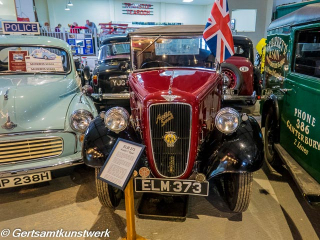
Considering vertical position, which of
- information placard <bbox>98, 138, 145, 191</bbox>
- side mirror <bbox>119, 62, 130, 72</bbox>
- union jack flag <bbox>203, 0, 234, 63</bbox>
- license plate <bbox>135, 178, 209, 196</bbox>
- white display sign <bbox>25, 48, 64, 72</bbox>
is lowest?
license plate <bbox>135, 178, 209, 196</bbox>

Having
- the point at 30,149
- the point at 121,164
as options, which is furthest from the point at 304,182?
the point at 30,149

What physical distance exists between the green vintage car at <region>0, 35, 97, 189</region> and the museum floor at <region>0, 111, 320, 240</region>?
25 cm

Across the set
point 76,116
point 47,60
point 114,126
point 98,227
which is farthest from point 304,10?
point 47,60

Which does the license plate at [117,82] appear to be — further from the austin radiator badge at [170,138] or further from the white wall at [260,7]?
the white wall at [260,7]

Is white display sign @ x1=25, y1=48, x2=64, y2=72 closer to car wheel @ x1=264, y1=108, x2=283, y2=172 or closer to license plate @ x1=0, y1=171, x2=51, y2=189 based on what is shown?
license plate @ x1=0, y1=171, x2=51, y2=189

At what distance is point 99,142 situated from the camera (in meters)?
2.47

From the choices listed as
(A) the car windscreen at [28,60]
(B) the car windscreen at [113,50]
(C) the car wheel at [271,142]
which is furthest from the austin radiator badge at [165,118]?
(B) the car windscreen at [113,50]

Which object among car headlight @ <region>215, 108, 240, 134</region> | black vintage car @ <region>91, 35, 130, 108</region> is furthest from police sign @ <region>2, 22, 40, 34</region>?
car headlight @ <region>215, 108, 240, 134</region>

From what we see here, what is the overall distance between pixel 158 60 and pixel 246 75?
3336 mm

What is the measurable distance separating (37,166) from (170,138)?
151 centimetres

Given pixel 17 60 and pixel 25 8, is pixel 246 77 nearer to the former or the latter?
pixel 17 60

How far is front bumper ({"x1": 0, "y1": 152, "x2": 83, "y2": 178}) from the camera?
273 centimetres

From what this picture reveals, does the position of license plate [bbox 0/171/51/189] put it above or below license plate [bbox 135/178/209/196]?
below

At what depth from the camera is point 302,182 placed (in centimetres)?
238
